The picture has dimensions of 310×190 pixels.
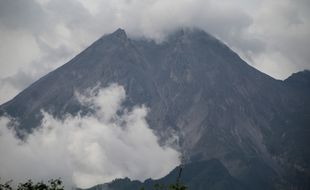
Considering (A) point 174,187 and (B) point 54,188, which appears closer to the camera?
(A) point 174,187

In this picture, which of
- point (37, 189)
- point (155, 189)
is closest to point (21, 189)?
point (37, 189)

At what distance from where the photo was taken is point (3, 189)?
95.4m

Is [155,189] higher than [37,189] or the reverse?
the reverse

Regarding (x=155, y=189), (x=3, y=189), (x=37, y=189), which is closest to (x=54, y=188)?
(x=37, y=189)

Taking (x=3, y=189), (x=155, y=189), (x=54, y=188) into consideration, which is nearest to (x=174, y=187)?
(x=155, y=189)

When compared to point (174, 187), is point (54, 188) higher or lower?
higher

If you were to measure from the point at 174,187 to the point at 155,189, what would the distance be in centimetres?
626

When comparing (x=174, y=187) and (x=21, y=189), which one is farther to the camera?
(x=21, y=189)

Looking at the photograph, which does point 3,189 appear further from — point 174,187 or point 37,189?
point 174,187

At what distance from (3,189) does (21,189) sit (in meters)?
5.14

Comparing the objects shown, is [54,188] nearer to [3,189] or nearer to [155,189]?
[3,189]

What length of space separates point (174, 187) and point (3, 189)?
1231 inches

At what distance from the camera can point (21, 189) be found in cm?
9219

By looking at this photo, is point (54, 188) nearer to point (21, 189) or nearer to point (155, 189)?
point (21, 189)
